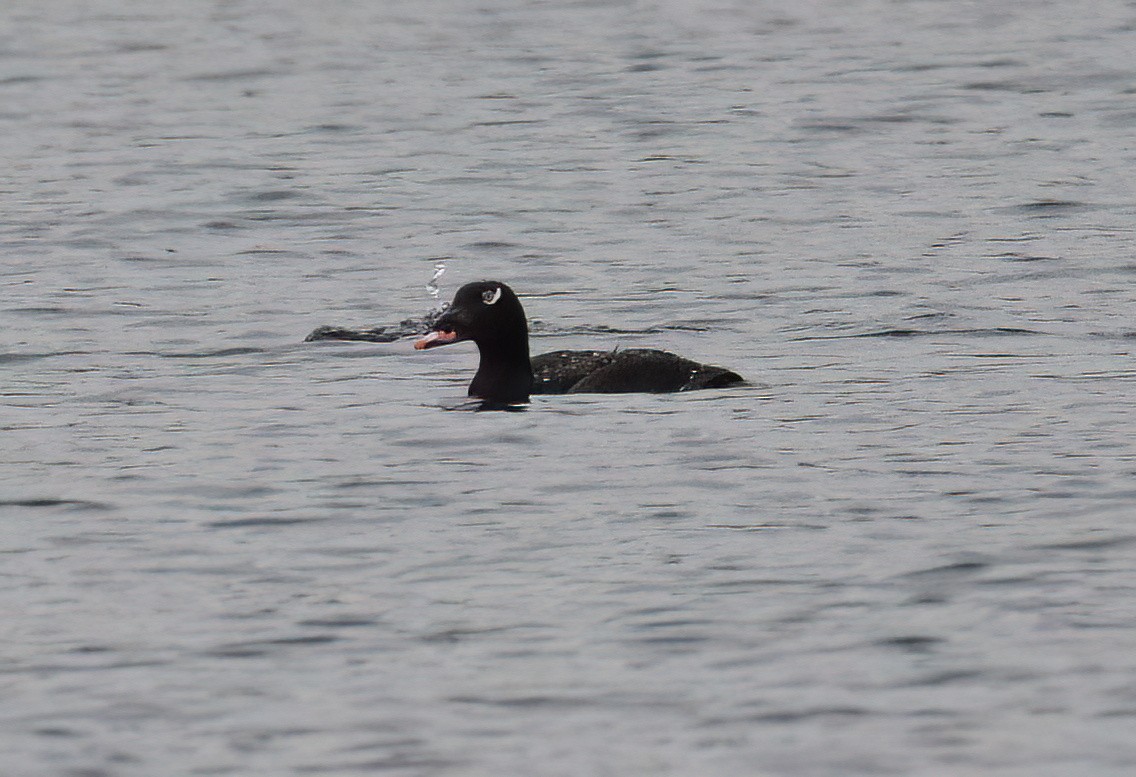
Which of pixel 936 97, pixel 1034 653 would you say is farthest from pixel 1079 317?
pixel 936 97

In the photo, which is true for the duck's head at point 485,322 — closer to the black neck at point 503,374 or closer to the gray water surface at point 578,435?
the black neck at point 503,374

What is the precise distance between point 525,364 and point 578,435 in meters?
1.59

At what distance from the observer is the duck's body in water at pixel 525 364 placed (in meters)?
15.5

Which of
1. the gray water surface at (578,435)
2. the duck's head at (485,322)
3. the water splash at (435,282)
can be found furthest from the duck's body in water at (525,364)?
the water splash at (435,282)

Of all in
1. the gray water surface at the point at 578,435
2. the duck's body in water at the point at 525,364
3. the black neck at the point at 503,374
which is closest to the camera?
the gray water surface at the point at 578,435

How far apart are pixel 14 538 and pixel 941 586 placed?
172 inches

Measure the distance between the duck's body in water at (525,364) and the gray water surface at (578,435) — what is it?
0.16 m

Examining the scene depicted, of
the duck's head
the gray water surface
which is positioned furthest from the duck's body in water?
the gray water surface

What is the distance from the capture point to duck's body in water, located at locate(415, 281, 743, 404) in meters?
15.5

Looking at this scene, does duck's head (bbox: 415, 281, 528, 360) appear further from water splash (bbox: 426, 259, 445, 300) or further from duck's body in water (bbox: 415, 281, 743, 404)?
water splash (bbox: 426, 259, 445, 300)

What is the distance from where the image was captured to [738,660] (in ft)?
31.7

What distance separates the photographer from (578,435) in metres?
14.4

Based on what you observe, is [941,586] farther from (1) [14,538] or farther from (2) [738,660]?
(1) [14,538]

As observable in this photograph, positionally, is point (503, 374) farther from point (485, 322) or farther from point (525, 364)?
point (485, 322)
